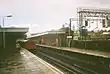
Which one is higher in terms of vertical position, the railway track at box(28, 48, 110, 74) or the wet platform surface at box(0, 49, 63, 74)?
the wet platform surface at box(0, 49, 63, 74)

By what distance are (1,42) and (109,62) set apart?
43.3 feet

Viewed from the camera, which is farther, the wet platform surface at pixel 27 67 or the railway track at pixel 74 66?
the railway track at pixel 74 66

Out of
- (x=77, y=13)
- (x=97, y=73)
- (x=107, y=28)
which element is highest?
(x=77, y=13)

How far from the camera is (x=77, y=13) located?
22.8 meters

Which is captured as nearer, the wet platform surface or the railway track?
the wet platform surface

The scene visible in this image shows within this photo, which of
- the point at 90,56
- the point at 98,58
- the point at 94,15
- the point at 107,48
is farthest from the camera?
the point at 94,15

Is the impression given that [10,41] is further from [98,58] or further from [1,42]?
[98,58]

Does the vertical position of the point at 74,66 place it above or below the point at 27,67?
below

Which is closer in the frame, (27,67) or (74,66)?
(27,67)

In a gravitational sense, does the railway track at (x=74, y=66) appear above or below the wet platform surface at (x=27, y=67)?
below

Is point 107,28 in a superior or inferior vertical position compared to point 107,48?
superior

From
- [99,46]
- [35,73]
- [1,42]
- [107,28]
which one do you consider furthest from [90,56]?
[1,42]

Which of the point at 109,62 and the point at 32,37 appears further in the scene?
the point at 32,37

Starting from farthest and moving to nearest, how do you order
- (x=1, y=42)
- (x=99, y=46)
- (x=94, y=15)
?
(x=94, y=15) < (x=1, y=42) < (x=99, y=46)
